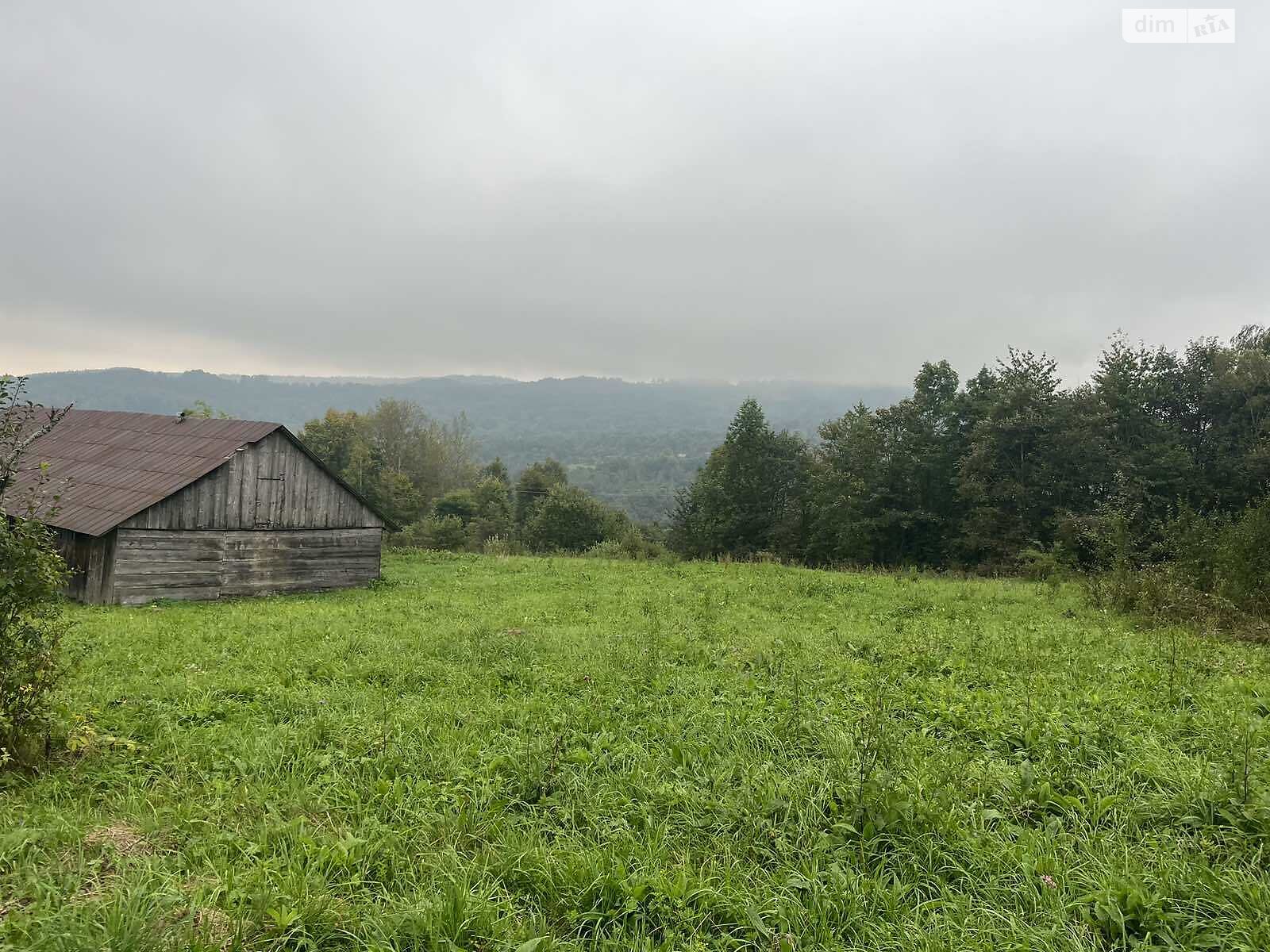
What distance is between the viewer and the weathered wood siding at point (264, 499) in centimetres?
1852

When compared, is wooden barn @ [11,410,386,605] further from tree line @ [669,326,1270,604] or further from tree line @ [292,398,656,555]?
tree line @ [669,326,1270,604]

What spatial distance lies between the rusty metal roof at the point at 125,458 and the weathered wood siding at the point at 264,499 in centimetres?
40

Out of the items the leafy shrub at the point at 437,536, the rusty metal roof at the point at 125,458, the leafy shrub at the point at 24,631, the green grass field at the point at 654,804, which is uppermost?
the rusty metal roof at the point at 125,458

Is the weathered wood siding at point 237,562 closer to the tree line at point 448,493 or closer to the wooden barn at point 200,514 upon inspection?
the wooden barn at point 200,514

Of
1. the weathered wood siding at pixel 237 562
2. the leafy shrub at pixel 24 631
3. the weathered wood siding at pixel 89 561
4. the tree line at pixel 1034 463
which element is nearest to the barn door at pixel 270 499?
the weathered wood siding at pixel 237 562

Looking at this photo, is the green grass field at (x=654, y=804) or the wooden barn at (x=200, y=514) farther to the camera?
the wooden barn at (x=200, y=514)

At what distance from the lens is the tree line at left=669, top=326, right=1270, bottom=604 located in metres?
30.3

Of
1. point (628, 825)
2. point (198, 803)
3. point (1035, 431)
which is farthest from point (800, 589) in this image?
point (1035, 431)

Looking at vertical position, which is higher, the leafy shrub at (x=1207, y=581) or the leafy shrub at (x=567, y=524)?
the leafy shrub at (x=1207, y=581)

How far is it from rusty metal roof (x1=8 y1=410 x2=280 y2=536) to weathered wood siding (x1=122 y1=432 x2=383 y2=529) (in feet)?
1.30

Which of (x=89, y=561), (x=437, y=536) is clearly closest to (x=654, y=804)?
(x=89, y=561)

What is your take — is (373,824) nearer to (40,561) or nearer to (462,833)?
(462,833)

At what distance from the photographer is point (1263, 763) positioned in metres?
5.04

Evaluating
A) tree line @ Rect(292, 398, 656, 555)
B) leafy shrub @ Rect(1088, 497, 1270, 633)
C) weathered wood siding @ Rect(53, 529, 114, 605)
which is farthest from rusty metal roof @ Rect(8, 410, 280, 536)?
leafy shrub @ Rect(1088, 497, 1270, 633)
